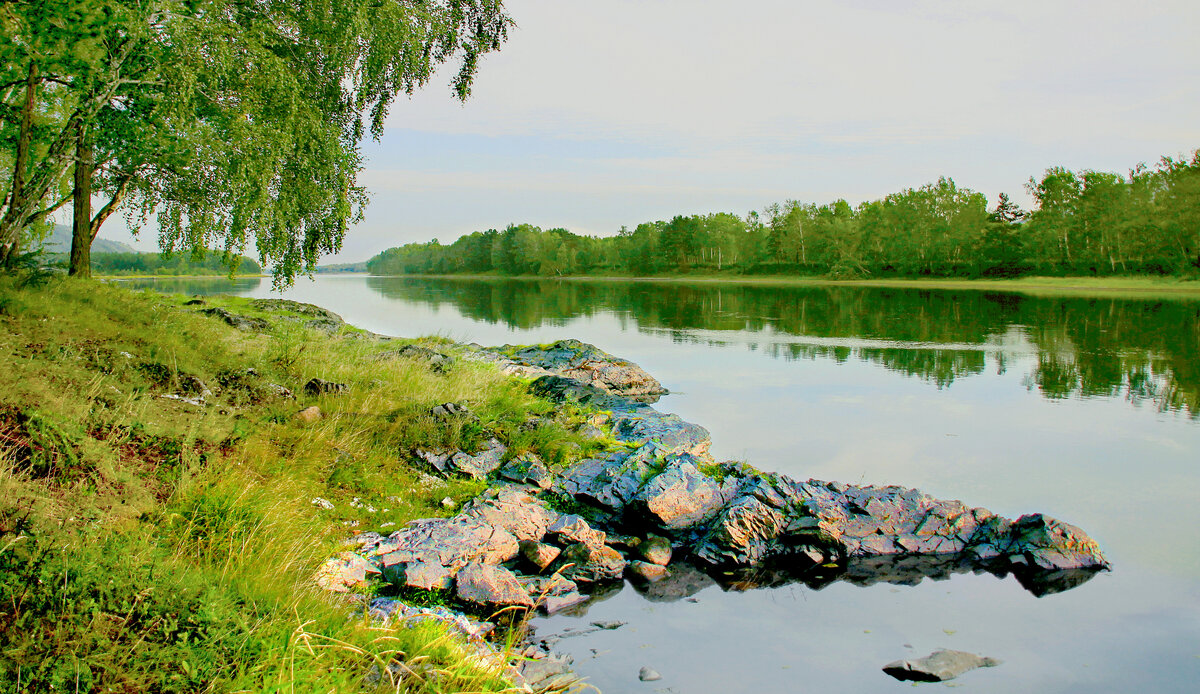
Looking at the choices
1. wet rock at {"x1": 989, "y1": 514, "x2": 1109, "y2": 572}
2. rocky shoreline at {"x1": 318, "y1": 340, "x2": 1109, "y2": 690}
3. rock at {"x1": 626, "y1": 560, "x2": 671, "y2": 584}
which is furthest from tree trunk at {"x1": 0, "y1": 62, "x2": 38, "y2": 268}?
wet rock at {"x1": 989, "y1": 514, "x2": 1109, "y2": 572}

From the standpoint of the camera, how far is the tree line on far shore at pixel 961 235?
66.5 metres

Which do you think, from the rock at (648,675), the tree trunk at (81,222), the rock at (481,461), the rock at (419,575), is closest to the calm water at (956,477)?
the rock at (648,675)

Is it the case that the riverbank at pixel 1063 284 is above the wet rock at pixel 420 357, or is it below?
above

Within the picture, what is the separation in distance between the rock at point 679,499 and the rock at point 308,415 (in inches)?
157

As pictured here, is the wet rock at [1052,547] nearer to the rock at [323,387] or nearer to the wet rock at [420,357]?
A: the rock at [323,387]

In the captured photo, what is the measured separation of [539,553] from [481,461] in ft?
Answer: 7.36

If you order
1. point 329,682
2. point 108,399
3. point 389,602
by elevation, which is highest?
point 108,399

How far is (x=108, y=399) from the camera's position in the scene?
20.7 ft

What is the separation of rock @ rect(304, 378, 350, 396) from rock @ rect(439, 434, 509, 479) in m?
1.93

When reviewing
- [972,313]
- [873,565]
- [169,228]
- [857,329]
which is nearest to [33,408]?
[873,565]

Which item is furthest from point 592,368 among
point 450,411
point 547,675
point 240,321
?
point 547,675

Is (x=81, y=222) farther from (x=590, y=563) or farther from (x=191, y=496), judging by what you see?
(x=590, y=563)

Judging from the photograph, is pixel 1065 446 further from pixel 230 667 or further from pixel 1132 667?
pixel 230 667

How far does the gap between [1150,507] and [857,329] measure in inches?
897
